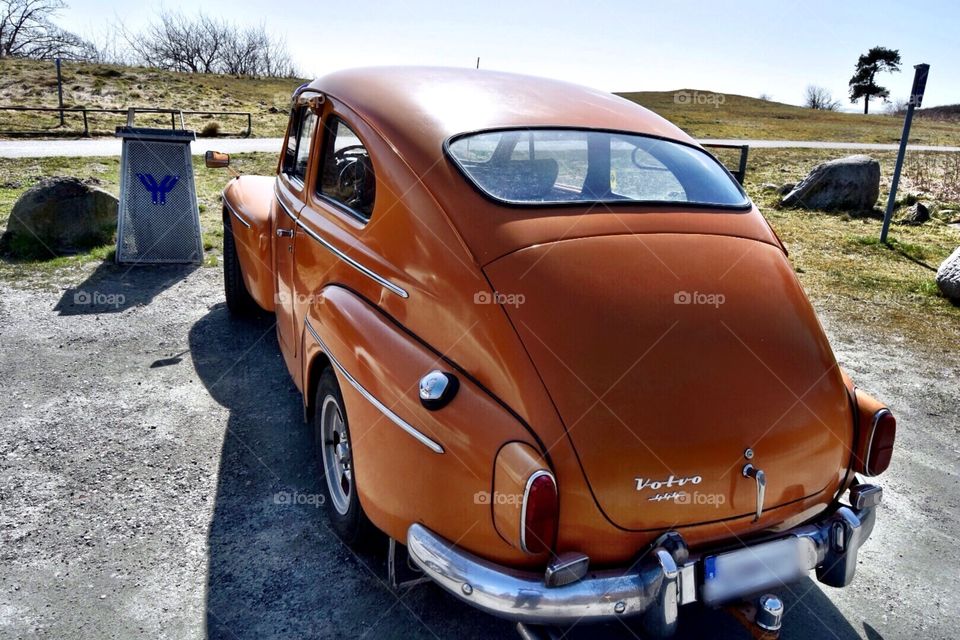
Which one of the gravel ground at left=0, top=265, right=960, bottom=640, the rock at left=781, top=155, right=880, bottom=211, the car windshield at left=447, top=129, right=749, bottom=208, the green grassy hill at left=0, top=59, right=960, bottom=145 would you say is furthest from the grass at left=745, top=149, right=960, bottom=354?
the green grassy hill at left=0, top=59, right=960, bottom=145

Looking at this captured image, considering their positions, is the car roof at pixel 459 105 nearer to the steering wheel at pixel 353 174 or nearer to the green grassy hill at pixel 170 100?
the steering wheel at pixel 353 174

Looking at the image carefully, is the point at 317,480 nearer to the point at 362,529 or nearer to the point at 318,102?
the point at 362,529

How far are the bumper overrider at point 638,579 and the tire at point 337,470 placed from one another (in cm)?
63

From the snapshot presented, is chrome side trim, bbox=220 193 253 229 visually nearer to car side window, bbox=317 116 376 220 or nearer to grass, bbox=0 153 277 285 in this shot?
car side window, bbox=317 116 376 220

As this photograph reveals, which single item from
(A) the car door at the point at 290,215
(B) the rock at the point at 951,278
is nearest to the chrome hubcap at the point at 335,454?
(A) the car door at the point at 290,215

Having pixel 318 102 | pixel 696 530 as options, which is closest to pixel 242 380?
pixel 318 102

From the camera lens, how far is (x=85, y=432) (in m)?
3.81

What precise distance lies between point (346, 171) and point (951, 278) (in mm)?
6401

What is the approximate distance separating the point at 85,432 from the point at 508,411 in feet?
9.26

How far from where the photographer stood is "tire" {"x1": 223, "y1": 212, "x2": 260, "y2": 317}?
5371 mm

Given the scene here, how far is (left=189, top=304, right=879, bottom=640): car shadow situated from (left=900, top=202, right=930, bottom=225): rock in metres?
9.94

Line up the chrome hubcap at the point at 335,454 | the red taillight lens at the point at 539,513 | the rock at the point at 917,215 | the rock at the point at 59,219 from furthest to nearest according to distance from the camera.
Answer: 1. the rock at the point at 917,215
2. the rock at the point at 59,219
3. the chrome hubcap at the point at 335,454
4. the red taillight lens at the point at 539,513

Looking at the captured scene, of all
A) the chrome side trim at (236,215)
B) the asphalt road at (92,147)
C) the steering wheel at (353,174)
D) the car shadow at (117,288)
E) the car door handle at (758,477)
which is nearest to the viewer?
the car door handle at (758,477)

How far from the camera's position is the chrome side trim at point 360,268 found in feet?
8.64
